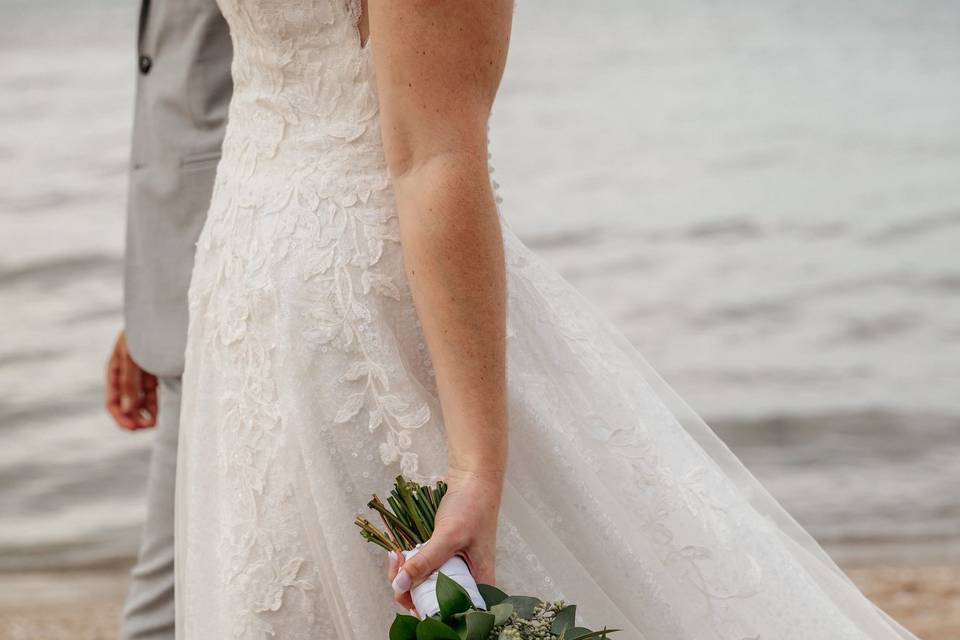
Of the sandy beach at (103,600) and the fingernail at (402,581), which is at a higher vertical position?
the sandy beach at (103,600)

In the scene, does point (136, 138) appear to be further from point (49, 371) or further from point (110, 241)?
point (110, 241)

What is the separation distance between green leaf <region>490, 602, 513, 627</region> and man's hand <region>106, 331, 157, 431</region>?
143 centimetres

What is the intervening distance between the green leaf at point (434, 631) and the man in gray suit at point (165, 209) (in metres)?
1.01

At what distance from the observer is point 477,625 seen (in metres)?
1.10

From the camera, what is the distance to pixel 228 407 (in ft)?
4.78

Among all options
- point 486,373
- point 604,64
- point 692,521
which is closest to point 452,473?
point 486,373

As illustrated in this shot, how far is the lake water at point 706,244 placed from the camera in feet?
16.8

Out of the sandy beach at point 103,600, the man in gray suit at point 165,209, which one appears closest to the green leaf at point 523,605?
the man in gray suit at point 165,209

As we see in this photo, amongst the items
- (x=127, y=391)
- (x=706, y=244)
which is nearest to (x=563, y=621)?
(x=127, y=391)

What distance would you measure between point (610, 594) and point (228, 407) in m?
0.50

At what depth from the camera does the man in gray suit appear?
208cm

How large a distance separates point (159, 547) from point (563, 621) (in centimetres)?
110

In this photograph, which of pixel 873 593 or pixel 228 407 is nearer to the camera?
pixel 228 407

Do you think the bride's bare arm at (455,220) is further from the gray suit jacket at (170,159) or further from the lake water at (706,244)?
the lake water at (706,244)
